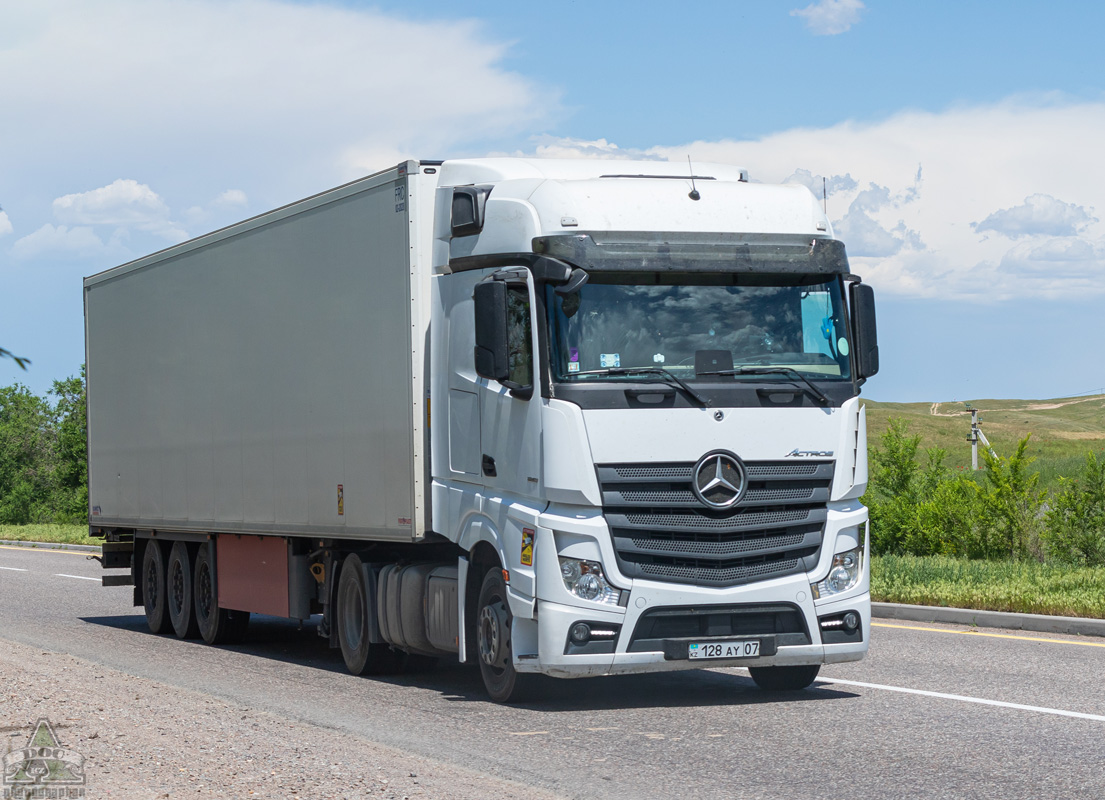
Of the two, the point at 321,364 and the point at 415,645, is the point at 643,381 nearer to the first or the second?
the point at 415,645

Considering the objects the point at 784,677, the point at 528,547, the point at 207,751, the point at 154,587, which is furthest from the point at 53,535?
the point at 207,751

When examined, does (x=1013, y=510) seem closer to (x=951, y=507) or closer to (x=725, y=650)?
(x=951, y=507)

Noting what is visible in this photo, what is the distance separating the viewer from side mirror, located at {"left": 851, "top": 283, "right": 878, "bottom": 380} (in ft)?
33.3

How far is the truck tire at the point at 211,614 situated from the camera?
15.8 meters

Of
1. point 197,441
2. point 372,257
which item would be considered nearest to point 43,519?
point 197,441

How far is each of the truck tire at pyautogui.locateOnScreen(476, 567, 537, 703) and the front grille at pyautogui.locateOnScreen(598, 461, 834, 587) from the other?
104cm

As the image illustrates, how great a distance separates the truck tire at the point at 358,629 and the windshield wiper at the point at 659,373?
12.1 feet

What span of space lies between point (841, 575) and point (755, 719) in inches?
47.5

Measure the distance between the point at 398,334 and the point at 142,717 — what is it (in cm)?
358

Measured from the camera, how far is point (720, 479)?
31.3 feet

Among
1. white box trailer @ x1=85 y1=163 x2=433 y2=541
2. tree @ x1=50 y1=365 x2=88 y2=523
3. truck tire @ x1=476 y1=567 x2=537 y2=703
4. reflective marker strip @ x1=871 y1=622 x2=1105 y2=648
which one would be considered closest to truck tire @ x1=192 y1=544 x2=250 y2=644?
white box trailer @ x1=85 y1=163 x2=433 y2=541

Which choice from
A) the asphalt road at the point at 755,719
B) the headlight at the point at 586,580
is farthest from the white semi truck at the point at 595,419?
the asphalt road at the point at 755,719

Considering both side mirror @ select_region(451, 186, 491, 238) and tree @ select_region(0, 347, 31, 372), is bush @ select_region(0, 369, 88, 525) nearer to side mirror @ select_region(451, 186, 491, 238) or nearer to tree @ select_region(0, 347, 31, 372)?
side mirror @ select_region(451, 186, 491, 238)

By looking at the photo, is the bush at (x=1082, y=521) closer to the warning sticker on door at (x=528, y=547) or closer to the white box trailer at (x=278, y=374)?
the white box trailer at (x=278, y=374)
